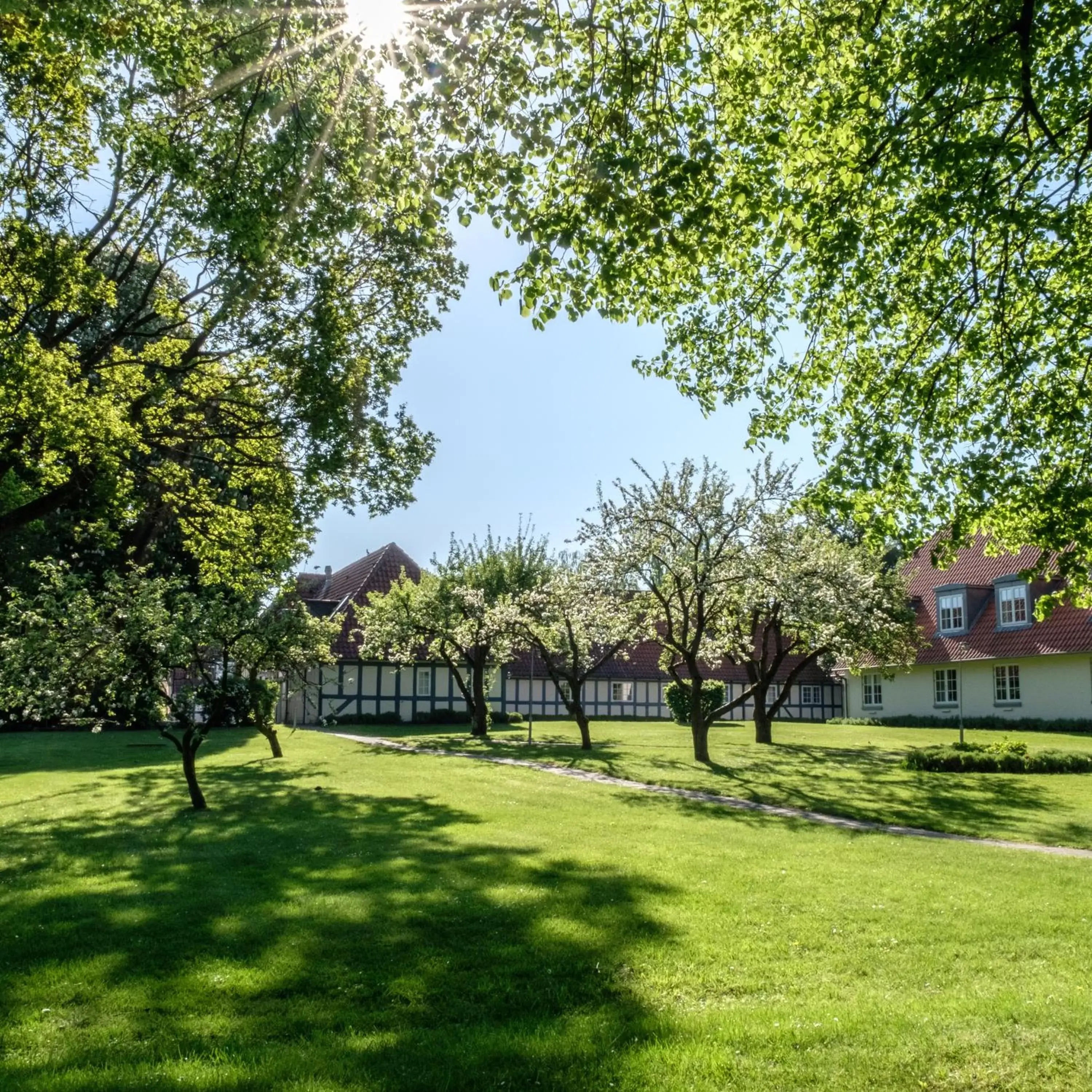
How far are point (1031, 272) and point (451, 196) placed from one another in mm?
6397

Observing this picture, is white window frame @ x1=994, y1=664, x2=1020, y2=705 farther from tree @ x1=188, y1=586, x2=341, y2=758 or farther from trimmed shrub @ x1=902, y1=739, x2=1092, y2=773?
tree @ x1=188, y1=586, x2=341, y2=758

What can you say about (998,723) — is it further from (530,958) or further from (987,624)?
(530,958)

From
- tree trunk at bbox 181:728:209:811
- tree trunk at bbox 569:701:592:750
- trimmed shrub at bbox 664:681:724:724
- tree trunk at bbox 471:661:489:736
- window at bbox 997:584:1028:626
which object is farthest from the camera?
trimmed shrub at bbox 664:681:724:724

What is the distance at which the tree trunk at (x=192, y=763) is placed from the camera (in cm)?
1383

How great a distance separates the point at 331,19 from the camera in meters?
9.12

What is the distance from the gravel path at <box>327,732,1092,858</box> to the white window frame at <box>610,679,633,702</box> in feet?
75.9

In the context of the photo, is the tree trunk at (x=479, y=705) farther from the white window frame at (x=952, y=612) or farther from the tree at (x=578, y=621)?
the white window frame at (x=952, y=612)

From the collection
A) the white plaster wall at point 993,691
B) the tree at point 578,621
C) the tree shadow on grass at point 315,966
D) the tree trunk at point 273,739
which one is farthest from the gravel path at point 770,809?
the white plaster wall at point 993,691

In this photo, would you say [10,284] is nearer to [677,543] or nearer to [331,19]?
[331,19]

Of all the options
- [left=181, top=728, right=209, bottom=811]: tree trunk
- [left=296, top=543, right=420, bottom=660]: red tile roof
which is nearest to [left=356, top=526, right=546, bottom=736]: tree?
[left=296, top=543, right=420, bottom=660]: red tile roof

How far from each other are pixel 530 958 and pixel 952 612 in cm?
3654

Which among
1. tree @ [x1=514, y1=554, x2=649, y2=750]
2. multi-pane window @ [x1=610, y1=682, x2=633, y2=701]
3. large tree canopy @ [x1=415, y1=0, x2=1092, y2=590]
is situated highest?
large tree canopy @ [x1=415, y1=0, x2=1092, y2=590]

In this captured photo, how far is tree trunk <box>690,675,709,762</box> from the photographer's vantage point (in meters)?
23.2

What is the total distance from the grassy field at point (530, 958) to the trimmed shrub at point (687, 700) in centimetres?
2360
